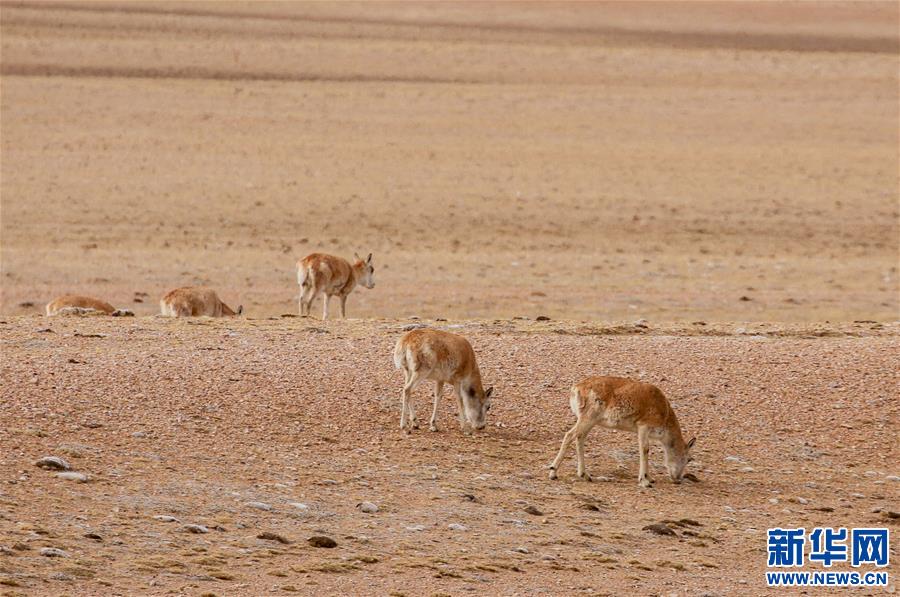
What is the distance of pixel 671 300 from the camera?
23.8 m

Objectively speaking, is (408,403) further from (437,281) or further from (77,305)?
(437,281)

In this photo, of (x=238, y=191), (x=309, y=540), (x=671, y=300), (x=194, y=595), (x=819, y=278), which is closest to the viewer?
(x=194, y=595)

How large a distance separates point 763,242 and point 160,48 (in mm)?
26164

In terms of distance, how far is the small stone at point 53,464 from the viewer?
1052cm

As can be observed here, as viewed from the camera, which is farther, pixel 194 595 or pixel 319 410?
pixel 319 410

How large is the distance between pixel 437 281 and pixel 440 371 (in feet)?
40.4

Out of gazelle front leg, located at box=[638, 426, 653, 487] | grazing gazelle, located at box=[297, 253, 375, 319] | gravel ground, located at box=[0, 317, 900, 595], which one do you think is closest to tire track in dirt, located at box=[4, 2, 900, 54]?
grazing gazelle, located at box=[297, 253, 375, 319]

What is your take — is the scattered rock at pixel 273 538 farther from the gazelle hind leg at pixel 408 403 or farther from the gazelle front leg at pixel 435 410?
the gazelle front leg at pixel 435 410

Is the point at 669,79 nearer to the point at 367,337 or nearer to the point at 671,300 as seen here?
the point at 671,300

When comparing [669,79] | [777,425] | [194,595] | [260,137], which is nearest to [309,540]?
[194,595]

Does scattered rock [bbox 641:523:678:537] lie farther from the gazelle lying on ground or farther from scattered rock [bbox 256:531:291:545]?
the gazelle lying on ground

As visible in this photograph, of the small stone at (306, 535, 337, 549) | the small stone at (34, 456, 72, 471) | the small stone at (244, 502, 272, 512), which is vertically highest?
the small stone at (34, 456, 72, 471)

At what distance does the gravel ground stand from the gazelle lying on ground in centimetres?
80

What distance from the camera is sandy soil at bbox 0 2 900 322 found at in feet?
82.3
